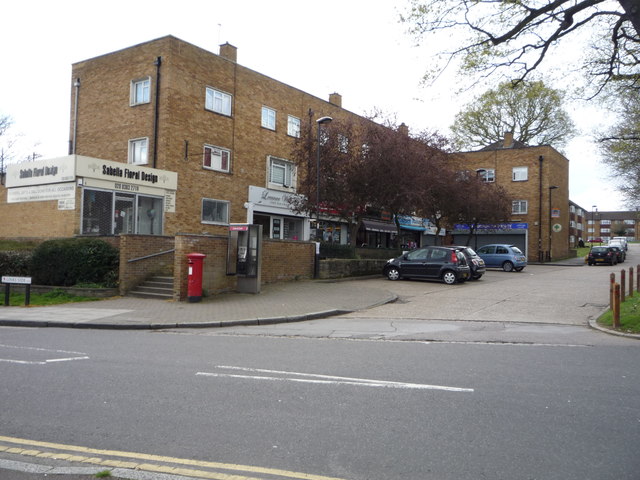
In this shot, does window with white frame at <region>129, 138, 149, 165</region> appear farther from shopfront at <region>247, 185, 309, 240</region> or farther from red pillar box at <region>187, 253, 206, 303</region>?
red pillar box at <region>187, 253, 206, 303</region>

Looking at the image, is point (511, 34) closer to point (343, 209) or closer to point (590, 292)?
point (590, 292)

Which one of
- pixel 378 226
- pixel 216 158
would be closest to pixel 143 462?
pixel 216 158

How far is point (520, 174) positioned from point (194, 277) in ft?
123

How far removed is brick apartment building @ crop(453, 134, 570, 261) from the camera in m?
43.6

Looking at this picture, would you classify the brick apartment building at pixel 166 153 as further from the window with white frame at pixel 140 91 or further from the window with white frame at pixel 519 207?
the window with white frame at pixel 519 207

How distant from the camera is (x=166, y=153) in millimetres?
21797

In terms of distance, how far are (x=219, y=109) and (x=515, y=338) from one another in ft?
62.4

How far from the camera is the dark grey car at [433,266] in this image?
20.7 meters

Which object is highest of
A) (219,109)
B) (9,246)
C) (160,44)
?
(160,44)

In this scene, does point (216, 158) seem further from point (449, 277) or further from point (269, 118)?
point (449, 277)

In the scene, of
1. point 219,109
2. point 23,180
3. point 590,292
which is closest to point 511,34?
point 590,292

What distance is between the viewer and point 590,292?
57.4 ft

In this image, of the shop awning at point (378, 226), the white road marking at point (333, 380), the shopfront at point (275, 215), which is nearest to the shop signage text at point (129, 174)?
the shopfront at point (275, 215)

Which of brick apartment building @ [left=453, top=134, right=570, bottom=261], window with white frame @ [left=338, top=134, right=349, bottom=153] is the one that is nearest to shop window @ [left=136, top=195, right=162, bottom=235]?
window with white frame @ [left=338, top=134, right=349, bottom=153]
